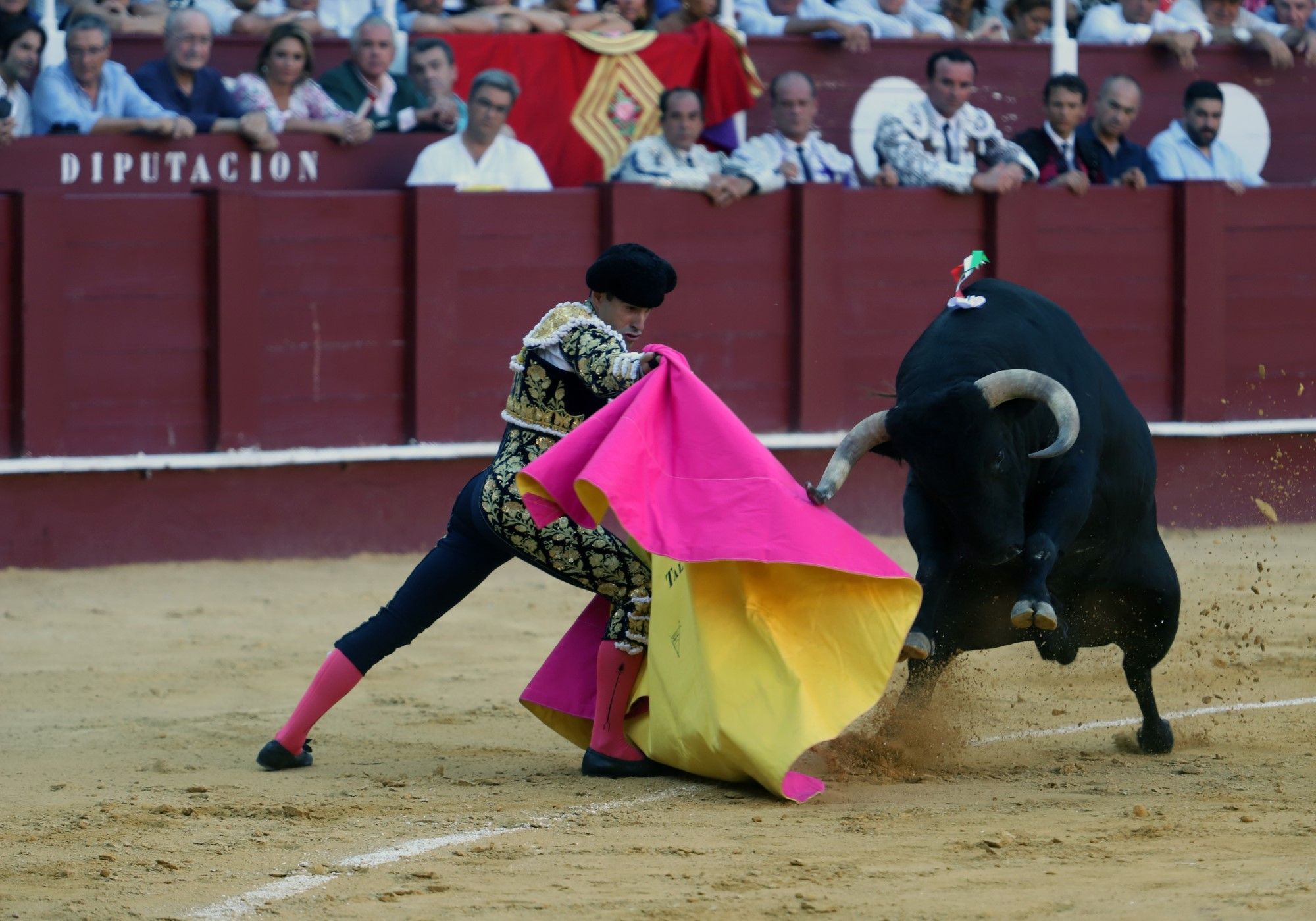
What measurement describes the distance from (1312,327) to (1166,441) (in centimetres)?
92

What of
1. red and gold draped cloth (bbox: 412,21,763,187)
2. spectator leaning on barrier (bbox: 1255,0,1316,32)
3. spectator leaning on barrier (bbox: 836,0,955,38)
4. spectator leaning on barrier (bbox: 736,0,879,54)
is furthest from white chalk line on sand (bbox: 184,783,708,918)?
spectator leaning on barrier (bbox: 1255,0,1316,32)

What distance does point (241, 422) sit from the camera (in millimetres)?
7137

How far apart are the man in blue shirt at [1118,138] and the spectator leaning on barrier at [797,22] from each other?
3.47 ft

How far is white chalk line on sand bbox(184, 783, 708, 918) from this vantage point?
3133 mm

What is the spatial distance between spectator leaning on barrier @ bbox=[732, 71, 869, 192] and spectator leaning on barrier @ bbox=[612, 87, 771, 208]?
0.09m

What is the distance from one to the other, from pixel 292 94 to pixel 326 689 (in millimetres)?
3730

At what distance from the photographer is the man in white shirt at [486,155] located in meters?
7.27

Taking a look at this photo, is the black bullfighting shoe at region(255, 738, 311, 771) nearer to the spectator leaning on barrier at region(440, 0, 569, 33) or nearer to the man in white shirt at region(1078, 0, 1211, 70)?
the spectator leaning on barrier at region(440, 0, 569, 33)

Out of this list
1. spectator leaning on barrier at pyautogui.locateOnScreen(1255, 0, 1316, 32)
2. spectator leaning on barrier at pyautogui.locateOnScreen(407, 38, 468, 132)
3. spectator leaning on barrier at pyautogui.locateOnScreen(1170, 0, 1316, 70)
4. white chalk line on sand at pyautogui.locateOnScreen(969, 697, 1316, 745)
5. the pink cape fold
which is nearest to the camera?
the pink cape fold

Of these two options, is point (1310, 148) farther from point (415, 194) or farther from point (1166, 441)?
point (415, 194)

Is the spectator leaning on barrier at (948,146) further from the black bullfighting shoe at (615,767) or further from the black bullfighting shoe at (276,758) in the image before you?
the black bullfighting shoe at (276,758)

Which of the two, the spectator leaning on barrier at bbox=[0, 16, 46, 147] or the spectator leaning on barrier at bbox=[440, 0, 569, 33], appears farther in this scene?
the spectator leaning on barrier at bbox=[440, 0, 569, 33]

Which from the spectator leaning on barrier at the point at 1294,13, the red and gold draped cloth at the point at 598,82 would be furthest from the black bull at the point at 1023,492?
the spectator leaning on barrier at the point at 1294,13

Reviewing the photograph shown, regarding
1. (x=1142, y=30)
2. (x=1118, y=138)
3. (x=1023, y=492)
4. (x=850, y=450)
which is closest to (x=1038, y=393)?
(x=1023, y=492)
